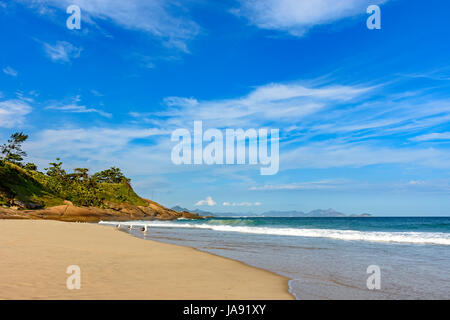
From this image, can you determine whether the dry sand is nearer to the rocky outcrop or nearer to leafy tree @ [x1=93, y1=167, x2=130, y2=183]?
the rocky outcrop

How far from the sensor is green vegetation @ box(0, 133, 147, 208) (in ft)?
194

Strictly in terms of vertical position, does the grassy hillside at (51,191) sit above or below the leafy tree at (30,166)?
below

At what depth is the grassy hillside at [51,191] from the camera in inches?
2281

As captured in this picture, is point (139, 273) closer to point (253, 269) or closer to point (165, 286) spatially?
point (165, 286)

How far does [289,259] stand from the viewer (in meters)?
13.8

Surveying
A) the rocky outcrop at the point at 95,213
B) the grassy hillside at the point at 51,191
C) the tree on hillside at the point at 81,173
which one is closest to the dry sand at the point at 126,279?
the rocky outcrop at the point at 95,213

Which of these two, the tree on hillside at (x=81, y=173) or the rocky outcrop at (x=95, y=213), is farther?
the tree on hillside at (x=81, y=173)

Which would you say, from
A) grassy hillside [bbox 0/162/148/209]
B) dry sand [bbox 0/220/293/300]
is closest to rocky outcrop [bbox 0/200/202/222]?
grassy hillside [bbox 0/162/148/209]

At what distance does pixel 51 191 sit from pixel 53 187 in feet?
15.2

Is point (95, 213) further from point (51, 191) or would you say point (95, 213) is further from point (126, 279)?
point (126, 279)

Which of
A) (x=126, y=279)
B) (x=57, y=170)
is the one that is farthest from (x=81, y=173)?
(x=126, y=279)

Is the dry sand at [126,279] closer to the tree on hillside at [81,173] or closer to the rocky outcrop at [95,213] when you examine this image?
the rocky outcrop at [95,213]
